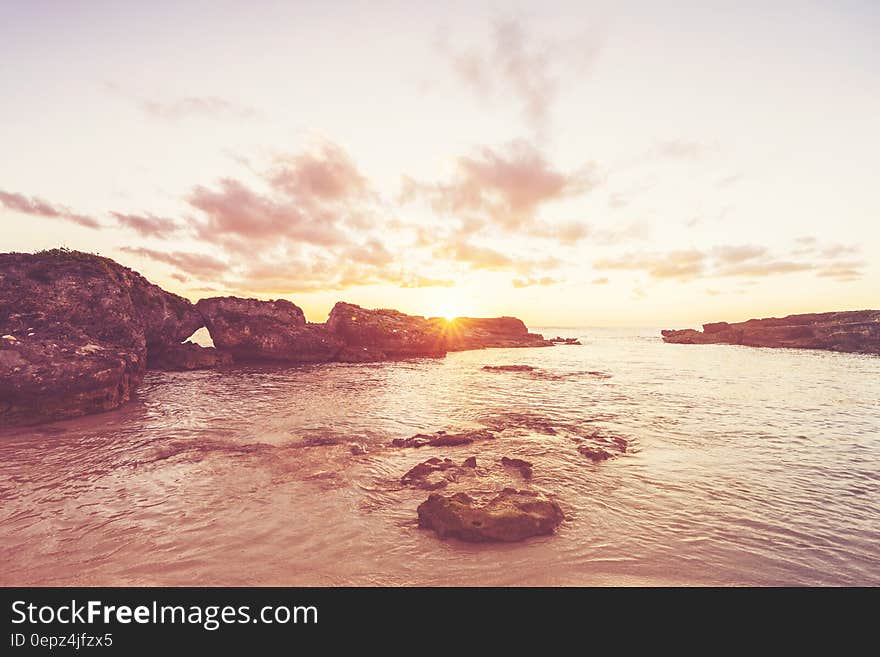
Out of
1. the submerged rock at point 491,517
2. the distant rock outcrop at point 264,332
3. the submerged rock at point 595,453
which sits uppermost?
the distant rock outcrop at point 264,332

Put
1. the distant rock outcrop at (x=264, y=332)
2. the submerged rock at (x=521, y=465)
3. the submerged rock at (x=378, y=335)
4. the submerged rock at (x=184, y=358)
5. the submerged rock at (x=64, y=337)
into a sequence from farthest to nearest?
the submerged rock at (x=378, y=335) < the distant rock outcrop at (x=264, y=332) < the submerged rock at (x=184, y=358) < the submerged rock at (x=64, y=337) < the submerged rock at (x=521, y=465)

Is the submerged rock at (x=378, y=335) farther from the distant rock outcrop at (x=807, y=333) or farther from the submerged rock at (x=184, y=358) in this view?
the distant rock outcrop at (x=807, y=333)

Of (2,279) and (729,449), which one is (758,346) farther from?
(2,279)

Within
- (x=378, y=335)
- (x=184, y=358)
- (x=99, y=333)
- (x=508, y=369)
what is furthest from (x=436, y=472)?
(x=378, y=335)

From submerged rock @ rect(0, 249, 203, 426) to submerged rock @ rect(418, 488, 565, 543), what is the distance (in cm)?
1590

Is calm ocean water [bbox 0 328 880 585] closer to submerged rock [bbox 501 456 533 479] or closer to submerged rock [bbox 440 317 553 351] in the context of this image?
submerged rock [bbox 501 456 533 479]

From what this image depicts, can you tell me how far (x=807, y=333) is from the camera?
66.8m

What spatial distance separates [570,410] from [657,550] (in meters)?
11.4

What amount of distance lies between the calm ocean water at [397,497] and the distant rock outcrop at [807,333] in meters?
63.6

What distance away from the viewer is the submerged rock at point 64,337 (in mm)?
13070

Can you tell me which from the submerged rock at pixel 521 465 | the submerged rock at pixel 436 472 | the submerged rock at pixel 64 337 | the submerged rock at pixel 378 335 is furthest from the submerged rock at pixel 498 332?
the submerged rock at pixel 436 472

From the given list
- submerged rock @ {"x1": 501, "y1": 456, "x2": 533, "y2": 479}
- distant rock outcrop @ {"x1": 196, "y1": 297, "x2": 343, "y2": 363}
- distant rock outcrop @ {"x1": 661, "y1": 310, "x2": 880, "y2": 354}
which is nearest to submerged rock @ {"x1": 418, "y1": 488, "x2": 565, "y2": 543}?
submerged rock @ {"x1": 501, "y1": 456, "x2": 533, "y2": 479}

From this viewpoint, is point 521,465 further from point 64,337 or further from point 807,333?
point 807,333
